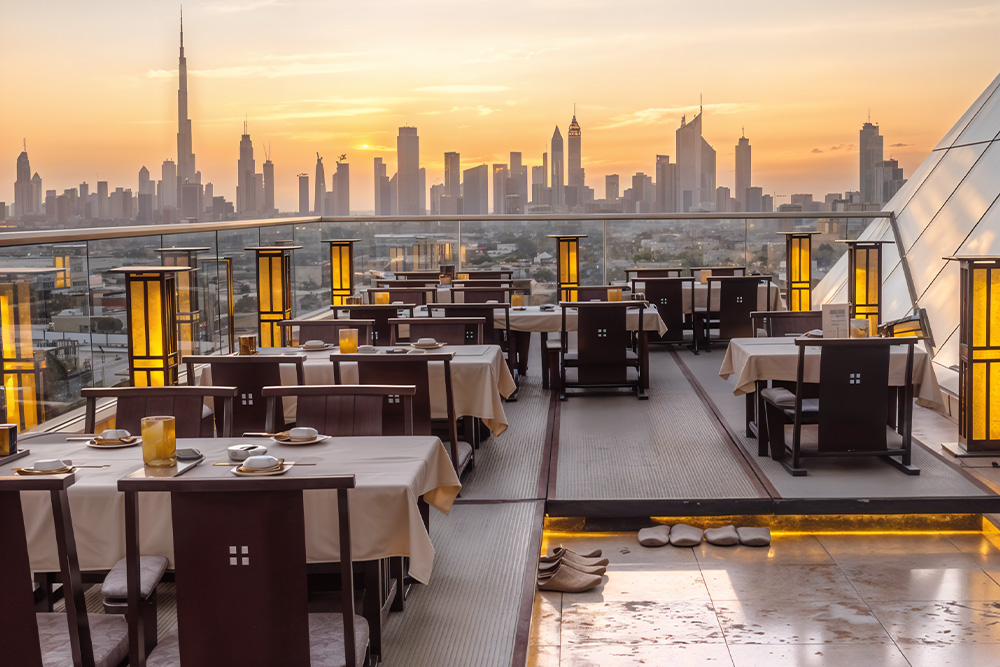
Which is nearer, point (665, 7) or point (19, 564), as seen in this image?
point (19, 564)

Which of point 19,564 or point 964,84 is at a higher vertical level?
point 964,84

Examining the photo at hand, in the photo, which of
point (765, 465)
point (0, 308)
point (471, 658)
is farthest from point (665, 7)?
point (471, 658)

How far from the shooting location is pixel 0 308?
16.3 feet

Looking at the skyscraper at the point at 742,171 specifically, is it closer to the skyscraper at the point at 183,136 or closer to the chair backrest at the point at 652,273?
the chair backrest at the point at 652,273

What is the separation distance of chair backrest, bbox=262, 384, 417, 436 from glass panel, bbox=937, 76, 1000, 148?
10414 mm

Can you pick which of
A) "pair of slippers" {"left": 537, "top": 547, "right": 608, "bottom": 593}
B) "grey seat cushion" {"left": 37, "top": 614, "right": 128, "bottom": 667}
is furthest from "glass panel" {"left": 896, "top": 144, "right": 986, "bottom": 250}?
"grey seat cushion" {"left": 37, "top": 614, "right": 128, "bottom": 667}

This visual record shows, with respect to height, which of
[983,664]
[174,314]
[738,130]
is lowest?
[983,664]

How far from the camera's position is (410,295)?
953 centimetres

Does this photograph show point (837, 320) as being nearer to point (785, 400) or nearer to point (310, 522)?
point (785, 400)

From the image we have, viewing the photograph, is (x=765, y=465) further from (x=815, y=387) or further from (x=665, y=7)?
(x=665, y=7)

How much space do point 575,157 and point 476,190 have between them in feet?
7.59

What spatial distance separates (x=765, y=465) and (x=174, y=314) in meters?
3.86

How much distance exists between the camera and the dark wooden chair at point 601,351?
25.5 ft


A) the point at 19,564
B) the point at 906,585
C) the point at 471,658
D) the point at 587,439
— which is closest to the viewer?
the point at 19,564
